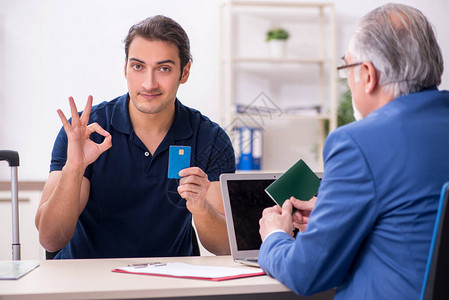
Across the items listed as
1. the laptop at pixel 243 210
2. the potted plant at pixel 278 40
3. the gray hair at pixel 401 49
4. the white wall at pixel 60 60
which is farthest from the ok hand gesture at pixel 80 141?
the potted plant at pixel 278 40

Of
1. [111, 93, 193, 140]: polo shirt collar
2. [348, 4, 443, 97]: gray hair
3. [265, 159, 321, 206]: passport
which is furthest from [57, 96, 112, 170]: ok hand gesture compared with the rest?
[348, 4, 443, 97]: gray hair

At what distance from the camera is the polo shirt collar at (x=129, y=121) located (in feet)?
6.56

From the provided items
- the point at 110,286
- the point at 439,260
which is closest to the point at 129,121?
the point at 110,286

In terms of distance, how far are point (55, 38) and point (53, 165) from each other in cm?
233

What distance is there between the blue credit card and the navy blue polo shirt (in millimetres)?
217

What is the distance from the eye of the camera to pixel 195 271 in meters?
1.37

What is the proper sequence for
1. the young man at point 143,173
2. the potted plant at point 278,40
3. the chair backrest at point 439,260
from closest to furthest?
the chair backrest at point 439,260
the young man at point 143,173
the potted plant at point 278,40

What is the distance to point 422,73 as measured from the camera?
3.79 ft

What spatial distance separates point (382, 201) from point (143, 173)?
1077mm

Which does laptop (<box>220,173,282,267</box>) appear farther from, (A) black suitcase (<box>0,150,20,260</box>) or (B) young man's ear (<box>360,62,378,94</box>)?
(A) black suitcase (<box>0,150,20,260</box>)

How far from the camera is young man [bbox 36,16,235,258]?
6.26 ft

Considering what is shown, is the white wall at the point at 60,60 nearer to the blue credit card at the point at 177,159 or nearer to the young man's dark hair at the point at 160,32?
the young man's dark hair at the point at 160,32

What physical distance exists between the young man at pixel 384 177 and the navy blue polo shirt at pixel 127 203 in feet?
2.68

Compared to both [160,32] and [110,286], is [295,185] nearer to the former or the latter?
[110,286]
